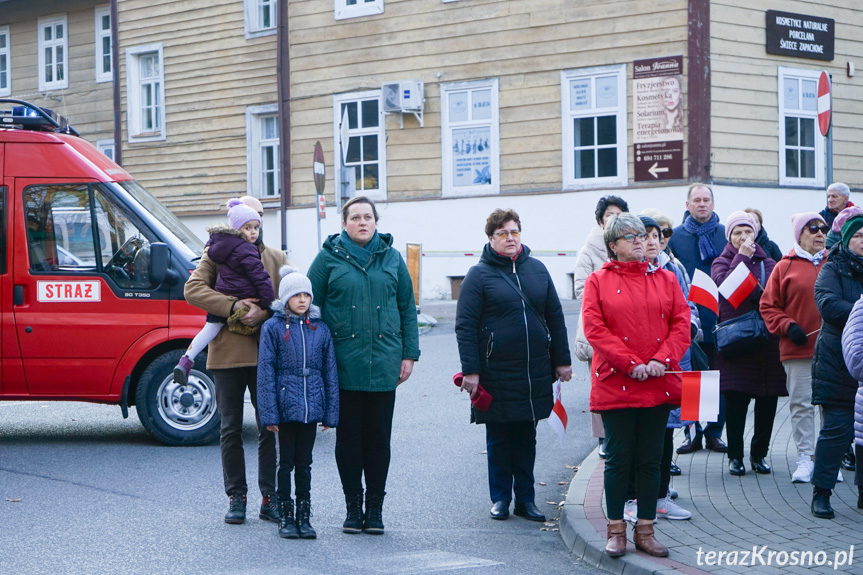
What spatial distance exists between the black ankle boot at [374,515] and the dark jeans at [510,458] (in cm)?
75

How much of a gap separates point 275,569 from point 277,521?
102 centimetres

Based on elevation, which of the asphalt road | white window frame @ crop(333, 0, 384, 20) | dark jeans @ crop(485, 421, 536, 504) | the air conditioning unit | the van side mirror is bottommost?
the asphalt road

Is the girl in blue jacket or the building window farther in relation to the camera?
the building window

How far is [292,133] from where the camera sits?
23.0 m

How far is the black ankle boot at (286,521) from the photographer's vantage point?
6.28m

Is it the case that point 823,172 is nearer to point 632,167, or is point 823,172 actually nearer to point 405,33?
point 632,167

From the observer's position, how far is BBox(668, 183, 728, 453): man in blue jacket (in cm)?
852

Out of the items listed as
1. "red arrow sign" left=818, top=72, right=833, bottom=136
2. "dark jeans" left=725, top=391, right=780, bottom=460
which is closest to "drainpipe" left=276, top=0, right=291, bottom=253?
"red arrow sign" left=818, top=72, right=833, bottom=136

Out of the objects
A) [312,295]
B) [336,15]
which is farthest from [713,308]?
[336,15]

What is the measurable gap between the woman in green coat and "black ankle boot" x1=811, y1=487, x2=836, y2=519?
2463 mm

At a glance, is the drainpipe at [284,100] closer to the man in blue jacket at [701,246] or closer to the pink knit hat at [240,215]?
the man in blue jacket at [701,246]

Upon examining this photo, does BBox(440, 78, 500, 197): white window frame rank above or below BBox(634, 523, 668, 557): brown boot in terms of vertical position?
above

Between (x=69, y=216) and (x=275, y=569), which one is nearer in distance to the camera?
(x=275, y=569)

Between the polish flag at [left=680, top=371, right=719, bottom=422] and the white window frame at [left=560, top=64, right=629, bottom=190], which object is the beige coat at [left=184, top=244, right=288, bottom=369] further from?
the white window frame at [left=560, top=64, right=629, bottom=190]
